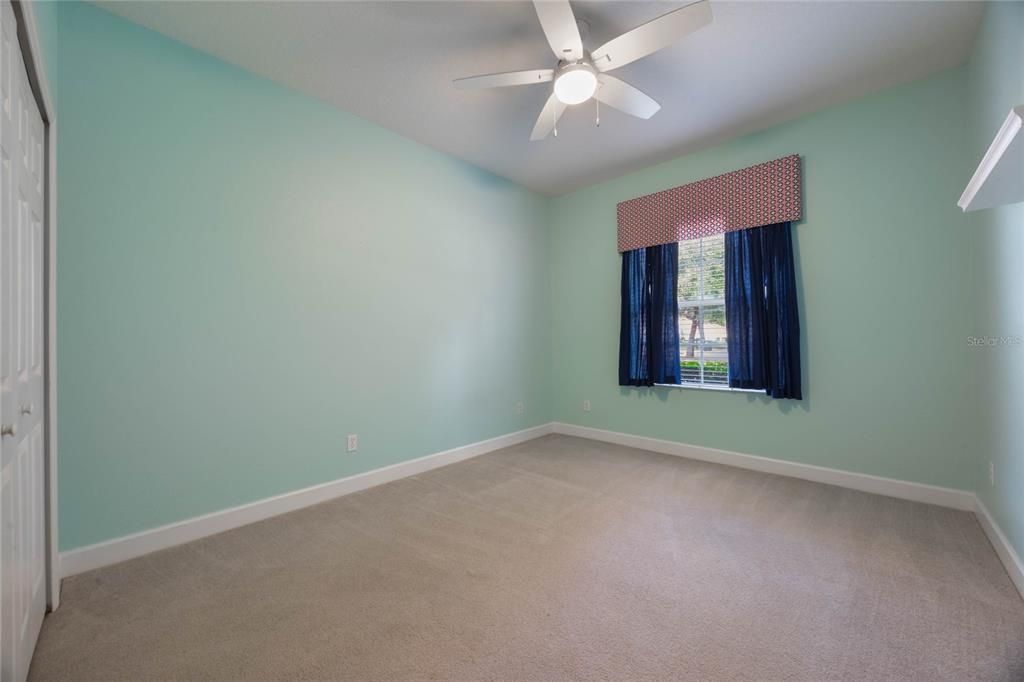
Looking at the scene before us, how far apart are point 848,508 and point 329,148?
4183 millimetres

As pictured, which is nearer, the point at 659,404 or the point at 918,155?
the point at 918,155

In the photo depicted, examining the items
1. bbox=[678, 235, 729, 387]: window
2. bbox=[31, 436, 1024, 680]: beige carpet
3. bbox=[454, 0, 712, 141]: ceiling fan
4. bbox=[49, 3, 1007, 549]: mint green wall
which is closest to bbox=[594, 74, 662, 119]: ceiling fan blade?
bbox=[454, 0, 712, 141]: ceiling fan

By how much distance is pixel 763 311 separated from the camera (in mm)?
3283

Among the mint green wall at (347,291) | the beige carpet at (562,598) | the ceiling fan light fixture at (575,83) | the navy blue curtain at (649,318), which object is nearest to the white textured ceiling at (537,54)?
the mint green wall at (347,291)

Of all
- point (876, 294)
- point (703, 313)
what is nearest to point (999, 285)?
point (876, 294)

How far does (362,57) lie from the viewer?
2439mm

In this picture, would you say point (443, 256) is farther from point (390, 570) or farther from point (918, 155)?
point (918, 155)

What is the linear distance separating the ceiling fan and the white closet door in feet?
5.45

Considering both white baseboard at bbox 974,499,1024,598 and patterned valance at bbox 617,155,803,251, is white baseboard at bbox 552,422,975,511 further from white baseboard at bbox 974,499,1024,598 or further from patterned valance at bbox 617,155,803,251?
patterned valance at bbox 617,155,803,251

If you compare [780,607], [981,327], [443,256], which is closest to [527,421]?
[443,256]

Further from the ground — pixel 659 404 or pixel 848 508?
pixel 659 404

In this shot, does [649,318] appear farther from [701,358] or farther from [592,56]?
[592,56]

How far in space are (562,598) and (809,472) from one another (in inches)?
97.0

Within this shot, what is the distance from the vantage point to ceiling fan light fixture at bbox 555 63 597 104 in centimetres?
207
